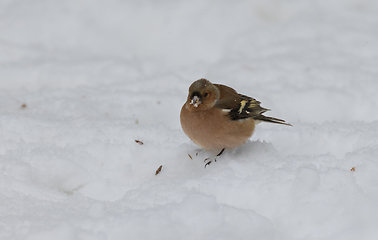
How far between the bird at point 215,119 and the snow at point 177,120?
17cm

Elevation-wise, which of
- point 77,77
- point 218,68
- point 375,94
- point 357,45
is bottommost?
point 77,77

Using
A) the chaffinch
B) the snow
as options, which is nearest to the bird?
the chaffinch

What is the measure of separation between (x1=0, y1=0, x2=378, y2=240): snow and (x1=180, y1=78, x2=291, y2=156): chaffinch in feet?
0.58

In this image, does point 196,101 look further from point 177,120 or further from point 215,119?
point 177,120

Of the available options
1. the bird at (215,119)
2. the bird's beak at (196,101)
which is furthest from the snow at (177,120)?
the bird's beak at (196,101)

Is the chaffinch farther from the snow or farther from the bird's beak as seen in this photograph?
the snow

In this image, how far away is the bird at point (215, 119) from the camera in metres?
3.11

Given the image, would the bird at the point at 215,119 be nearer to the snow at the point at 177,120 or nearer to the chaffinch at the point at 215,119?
the chaffinch at the point at 215,119

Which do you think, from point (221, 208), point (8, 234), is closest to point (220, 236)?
point (221, 208)

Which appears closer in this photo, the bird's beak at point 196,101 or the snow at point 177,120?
the snow at point 177,120

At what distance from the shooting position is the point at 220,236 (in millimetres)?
2111

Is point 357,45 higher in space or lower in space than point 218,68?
higher

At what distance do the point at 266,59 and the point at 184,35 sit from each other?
4.82 feet

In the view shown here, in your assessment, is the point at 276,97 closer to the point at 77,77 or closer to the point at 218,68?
the point at 218,68
